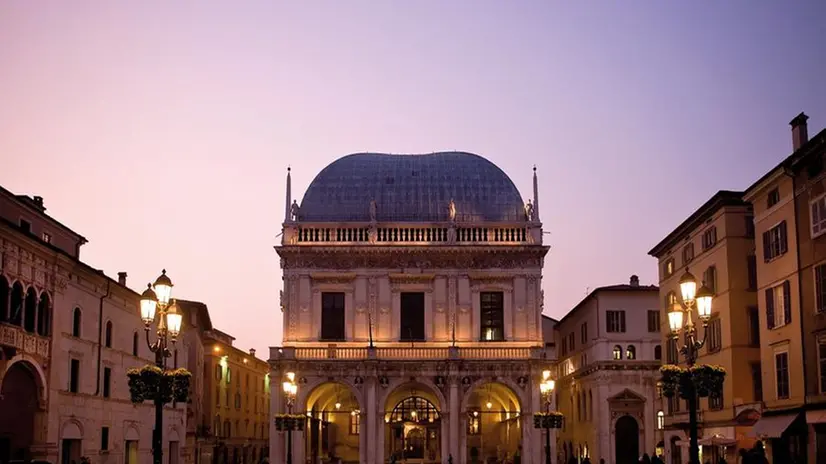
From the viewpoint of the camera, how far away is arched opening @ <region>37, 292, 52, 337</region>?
Answer: 151ft

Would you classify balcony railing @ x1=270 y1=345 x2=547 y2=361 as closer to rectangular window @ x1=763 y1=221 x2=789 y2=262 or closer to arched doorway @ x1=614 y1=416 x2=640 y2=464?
arched doorway @ x1=614 y1=416 x2=640 y2=464

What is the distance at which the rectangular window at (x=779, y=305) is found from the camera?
134 feet

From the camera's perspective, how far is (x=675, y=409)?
5838 centimetres

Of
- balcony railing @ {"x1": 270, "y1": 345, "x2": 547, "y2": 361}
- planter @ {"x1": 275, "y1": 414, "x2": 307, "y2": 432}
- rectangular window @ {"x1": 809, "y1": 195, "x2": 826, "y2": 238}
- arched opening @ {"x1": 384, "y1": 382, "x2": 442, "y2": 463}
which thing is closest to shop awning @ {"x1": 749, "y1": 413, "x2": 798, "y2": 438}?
rectangular window @ {"x1": 809, "y1": 195, "x2": 826, "y2": 238}

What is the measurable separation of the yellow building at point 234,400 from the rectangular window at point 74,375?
100 feet

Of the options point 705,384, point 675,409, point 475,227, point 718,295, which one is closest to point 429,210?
point 475,227

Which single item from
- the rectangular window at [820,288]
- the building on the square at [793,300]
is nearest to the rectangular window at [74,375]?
the building on the square at [793,300]

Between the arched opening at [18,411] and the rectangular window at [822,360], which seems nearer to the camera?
the rectangular window at [822,360]

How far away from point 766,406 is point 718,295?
729 centimetres

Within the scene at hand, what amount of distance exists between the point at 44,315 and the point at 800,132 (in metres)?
31.1

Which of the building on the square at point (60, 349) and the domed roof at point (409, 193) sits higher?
the domed roof at point (409, 193)

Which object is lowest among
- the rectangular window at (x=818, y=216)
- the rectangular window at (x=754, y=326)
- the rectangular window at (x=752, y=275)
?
the rectangular window at (x=754, y=326)

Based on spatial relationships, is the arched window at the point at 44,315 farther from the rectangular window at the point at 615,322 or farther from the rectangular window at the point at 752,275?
the rectangular window at the point at 615,322

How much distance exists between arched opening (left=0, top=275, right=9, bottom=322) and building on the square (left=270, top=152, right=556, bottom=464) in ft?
94.3
